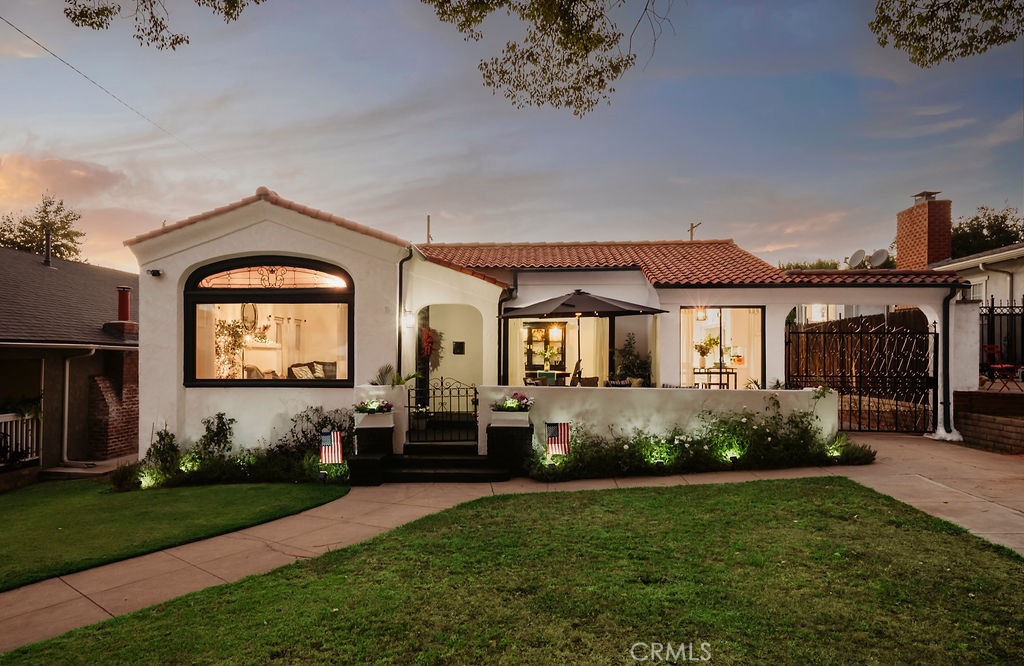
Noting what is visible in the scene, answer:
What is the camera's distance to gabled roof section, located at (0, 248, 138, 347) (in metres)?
11.3

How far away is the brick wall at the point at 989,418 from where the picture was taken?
32.2ft

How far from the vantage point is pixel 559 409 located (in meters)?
9.09

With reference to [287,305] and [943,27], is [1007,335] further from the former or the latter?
[287,305]

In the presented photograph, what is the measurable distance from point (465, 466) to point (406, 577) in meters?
4.23

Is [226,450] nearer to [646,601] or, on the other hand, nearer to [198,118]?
[198,118]

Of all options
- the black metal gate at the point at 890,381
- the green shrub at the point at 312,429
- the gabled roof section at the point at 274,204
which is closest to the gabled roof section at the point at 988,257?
the black metal gate at the point at 890,381

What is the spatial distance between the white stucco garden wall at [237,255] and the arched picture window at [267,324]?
0.21 meters

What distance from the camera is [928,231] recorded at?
16422 mm

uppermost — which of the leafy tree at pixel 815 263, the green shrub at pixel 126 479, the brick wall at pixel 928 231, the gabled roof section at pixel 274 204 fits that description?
the leafy tree at pixel 815 263

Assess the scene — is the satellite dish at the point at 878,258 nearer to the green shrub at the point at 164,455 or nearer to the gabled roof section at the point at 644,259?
the gabled roof section at the point at 644,259

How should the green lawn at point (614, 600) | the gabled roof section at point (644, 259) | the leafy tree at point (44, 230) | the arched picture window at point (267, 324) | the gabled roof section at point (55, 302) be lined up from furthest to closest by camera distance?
the leafy tree at point (44, 230) → the gabled roof section at point (644, 259) → the gabled roof section at point (55, 302) → the arched picture window at point (267, 324) → the green lawn at point (614, 600)

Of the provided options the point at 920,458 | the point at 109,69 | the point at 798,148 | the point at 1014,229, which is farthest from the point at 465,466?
the point at 1014,229

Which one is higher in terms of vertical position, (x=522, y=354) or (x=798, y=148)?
(x=798, y=148)

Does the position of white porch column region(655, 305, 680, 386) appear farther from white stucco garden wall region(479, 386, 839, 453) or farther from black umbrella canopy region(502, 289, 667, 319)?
white stucco garden wall region(479, 386, 839, 453)
